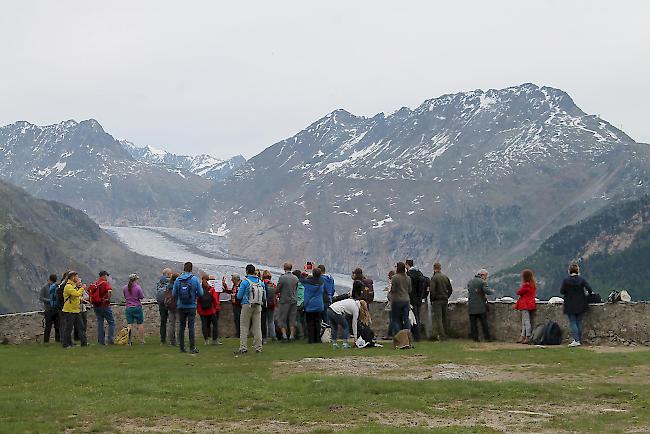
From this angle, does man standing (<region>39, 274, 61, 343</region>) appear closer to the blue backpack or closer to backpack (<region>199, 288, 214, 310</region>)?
backpack (<region>199, 288, 214, 310</region>)

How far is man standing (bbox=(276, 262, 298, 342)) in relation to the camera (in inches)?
930

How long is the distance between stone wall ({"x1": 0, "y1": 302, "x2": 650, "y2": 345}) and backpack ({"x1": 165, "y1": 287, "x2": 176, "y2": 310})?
4.31 metres

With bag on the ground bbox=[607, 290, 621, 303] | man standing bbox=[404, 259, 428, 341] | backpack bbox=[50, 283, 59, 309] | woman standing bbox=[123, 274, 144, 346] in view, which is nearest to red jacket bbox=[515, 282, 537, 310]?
bag on the ground bbox=[607, 290, 621, 303]

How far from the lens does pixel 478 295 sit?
940 inches

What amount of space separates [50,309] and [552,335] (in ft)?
47.1

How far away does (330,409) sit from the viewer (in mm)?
13023

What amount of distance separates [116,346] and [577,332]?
12.3m

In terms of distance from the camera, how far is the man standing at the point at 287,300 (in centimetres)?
2363

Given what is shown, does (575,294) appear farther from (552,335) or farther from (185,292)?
(185,292)

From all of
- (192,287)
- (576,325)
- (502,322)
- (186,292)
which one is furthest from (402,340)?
(186,292)

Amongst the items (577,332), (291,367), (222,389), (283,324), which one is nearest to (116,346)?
(283,324)

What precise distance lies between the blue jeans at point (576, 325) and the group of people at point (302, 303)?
3 centimetres

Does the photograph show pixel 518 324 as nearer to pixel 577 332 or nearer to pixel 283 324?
pixel 577 332

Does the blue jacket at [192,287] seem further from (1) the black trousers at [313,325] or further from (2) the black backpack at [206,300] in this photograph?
(1) the black trousers at [313,325]
